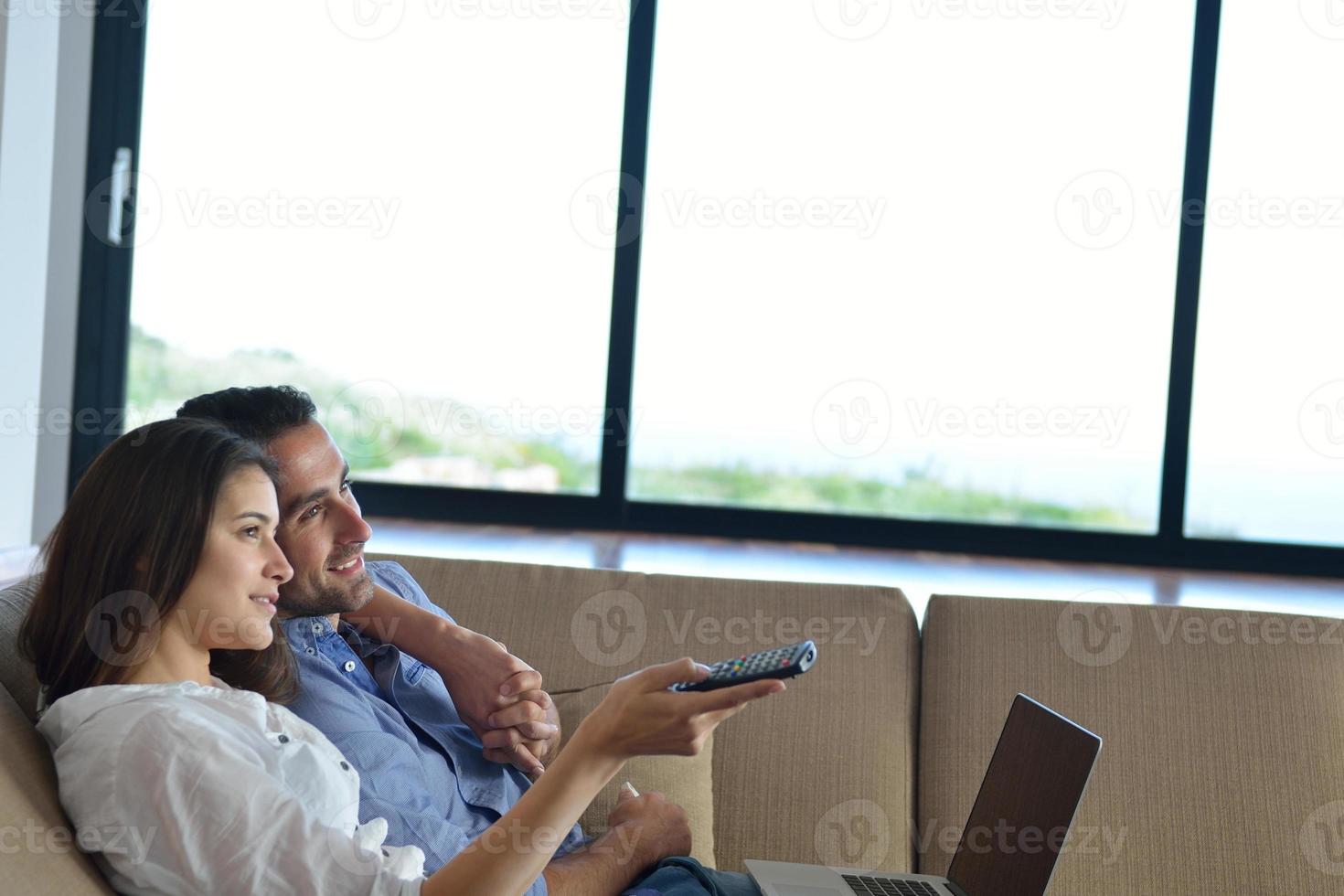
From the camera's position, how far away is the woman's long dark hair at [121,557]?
106 centimetres

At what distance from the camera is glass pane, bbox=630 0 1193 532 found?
4.54m

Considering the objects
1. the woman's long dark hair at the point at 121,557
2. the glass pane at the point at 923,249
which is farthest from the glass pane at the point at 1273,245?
the woman's long dark hair at the point at 121,557

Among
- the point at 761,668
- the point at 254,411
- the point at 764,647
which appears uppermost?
A: the point at 254,411

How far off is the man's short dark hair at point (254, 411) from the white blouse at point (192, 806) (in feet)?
1.19

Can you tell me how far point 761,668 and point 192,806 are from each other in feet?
1.44

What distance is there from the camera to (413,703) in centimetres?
144

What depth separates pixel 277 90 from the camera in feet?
15.3

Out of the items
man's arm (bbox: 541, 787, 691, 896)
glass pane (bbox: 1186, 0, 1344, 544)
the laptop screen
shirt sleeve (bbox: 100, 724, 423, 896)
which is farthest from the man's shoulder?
glass pane (bbox: 1186, 0, 1344, 544)

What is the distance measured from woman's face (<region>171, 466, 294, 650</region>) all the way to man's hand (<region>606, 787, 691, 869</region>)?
18.5 inches

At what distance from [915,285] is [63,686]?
12.8 feet

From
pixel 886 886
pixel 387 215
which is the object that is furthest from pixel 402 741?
pixel 387 215

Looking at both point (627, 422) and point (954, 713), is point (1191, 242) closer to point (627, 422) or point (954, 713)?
point (627, 422)

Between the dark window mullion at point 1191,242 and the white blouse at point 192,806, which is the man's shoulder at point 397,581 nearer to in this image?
the white blouse at point 192,806

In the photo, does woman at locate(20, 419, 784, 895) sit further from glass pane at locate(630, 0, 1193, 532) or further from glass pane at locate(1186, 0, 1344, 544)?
glass pane at locate(1186, 0, 1344, 544)
